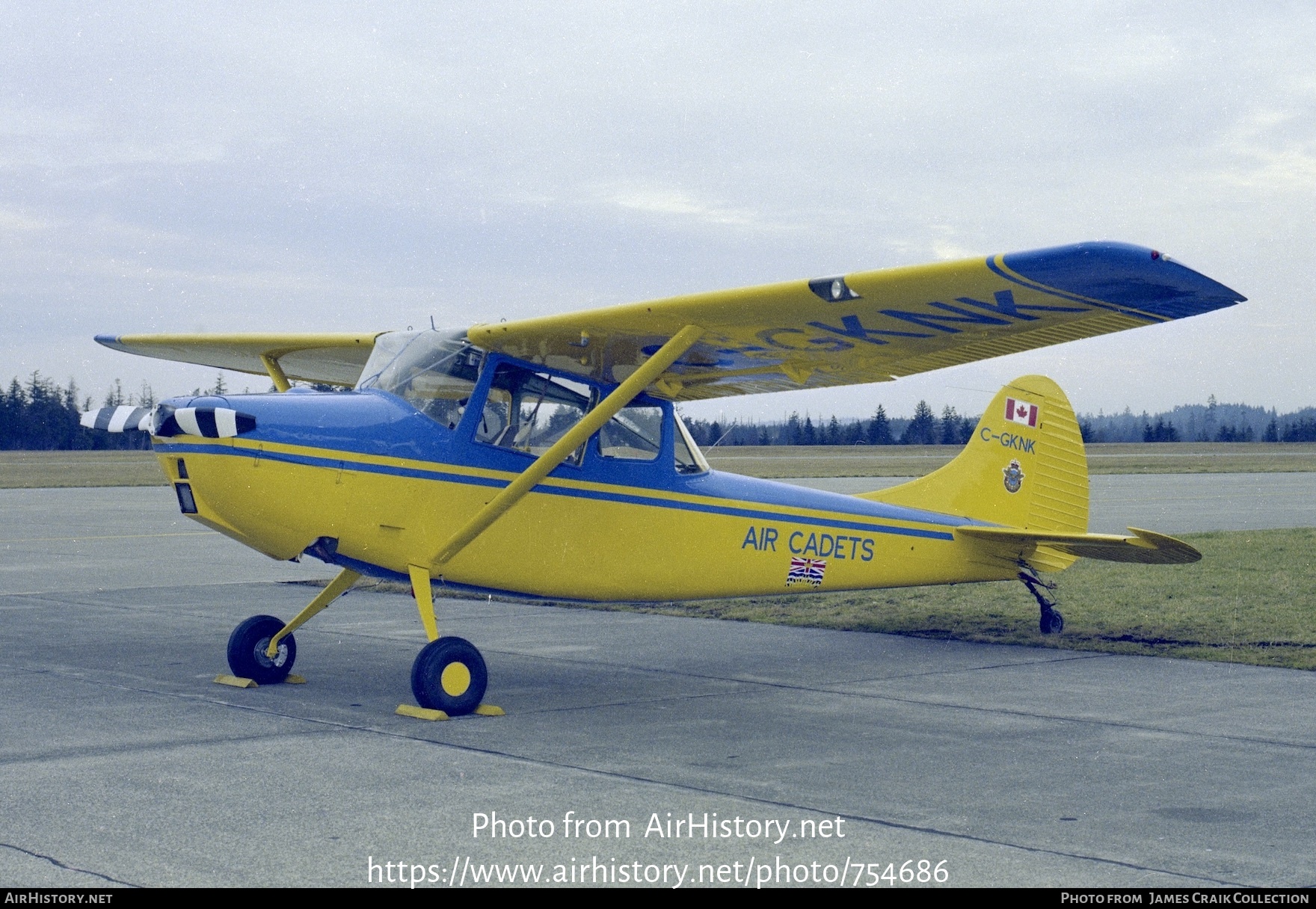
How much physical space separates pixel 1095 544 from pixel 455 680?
5.41 metres

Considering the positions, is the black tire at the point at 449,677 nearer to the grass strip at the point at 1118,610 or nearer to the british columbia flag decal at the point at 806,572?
the british columbia flag decal at the point at 806,572

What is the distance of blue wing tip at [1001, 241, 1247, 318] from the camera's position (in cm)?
584

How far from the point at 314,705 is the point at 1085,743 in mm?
4386

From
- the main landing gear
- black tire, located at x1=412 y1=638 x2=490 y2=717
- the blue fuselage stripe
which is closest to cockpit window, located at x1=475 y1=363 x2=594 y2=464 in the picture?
the blue fuselage stripe

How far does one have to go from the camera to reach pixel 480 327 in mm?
7859

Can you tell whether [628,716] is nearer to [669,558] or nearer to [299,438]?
[669,558]

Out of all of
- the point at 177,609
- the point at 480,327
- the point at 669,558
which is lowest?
the point at 177,609

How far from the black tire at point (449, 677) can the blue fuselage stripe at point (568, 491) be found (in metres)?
1.02

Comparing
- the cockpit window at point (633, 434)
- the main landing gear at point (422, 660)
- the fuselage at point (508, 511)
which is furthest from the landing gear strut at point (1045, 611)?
the main landing gear at point (422, 660)

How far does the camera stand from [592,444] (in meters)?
8.43

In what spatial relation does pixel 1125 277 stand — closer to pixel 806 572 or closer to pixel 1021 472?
pixel 806 572

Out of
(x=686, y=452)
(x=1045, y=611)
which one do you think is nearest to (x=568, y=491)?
(x=686, y=452)

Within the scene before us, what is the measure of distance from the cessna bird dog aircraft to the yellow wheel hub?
0.01 meters

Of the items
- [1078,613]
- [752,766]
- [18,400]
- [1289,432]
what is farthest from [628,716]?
[1289,432]
